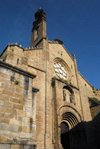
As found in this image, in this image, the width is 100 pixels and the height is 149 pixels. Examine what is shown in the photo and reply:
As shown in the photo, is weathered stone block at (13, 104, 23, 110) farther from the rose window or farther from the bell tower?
the bell tower

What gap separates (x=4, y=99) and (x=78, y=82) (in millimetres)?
13306

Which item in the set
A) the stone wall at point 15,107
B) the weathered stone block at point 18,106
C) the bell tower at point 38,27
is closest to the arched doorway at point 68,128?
the stone wall at point 15,107

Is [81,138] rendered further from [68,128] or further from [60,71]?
[60,71]

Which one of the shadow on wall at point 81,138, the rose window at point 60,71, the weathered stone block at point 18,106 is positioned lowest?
the shadow on wall at point 81,138

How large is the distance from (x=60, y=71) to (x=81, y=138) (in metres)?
7.71

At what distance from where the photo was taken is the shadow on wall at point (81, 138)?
41.4 ft

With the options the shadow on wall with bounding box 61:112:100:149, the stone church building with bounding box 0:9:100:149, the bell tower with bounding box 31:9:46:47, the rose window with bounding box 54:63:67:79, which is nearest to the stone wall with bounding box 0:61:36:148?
the stone church building with bounding box 0:9:100:149

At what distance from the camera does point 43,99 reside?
11438 millimetres

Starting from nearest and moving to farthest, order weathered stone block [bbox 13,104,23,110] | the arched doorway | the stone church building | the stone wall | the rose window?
the stone wall → the stone church building → weathered stone block [bbox 13,104,23,110] → the arched doorway → the rose window

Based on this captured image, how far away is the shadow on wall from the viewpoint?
12.6m

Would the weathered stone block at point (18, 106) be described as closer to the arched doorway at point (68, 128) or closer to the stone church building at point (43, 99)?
the stone church building at point (43, 99)

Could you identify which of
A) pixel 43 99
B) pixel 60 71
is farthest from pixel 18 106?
pixel 60 71

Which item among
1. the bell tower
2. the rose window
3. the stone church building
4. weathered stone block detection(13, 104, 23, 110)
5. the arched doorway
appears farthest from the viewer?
the bell tower

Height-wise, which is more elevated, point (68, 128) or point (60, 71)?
point (60, 71)
